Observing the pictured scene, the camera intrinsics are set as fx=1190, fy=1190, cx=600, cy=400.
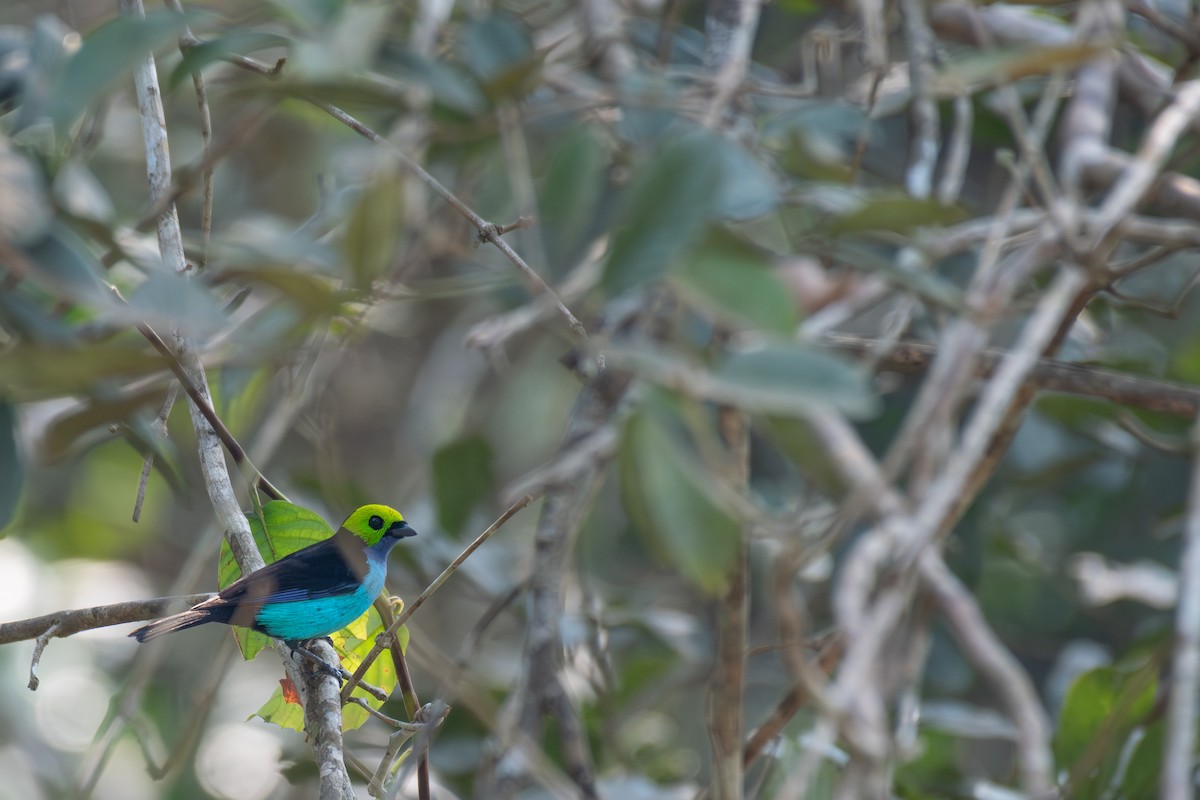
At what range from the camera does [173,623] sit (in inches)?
78.3

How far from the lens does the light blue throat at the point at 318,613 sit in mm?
2100

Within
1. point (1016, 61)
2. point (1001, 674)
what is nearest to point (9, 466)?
point (1016, 61)

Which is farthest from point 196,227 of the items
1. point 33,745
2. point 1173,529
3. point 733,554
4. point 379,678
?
point 733,554

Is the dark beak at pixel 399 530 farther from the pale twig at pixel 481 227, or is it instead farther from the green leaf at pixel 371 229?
the green leaf at pixel 371 229

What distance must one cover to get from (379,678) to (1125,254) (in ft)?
9.08

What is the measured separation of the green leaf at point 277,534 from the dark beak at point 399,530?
0.73 metres

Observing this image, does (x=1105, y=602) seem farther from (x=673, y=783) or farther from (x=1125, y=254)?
(x=673, y=783)

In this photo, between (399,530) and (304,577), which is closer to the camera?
(304,577)

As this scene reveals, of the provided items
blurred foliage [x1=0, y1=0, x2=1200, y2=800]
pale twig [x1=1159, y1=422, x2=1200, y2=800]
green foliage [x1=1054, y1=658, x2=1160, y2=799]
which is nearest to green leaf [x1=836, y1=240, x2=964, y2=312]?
blurred foliage [x1=0, y1=0, x2=1200, y2=800]

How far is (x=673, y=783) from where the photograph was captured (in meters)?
3.33

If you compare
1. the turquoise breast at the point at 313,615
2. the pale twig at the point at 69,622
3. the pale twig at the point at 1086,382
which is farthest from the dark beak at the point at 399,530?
the pale twig at the point at 1086,382

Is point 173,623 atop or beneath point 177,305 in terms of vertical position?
beneath

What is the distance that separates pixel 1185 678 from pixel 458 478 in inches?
92.7

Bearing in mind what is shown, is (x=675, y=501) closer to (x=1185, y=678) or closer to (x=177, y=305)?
(x=177, y=305)
